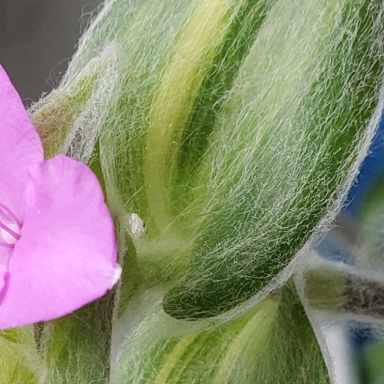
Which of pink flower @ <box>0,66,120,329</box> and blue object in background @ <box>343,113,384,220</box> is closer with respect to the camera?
pink flower @ <box>0,66,120,329</box>

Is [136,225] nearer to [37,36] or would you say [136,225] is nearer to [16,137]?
[16,137]

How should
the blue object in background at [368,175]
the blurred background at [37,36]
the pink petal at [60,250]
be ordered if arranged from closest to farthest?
1. the pink petal at [60,250]
2. the blue object in background at [368,175]
3. the blurred background at [37,36]

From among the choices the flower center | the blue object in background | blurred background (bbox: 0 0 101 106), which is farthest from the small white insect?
blurred background (bbox: 0 0 101 106)

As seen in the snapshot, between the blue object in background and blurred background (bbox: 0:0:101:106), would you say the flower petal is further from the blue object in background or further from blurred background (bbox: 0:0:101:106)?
blurred background (bbox: 0:0:101:106)

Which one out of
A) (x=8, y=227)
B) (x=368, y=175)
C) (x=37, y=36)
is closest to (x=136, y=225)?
(x=8, y=227)

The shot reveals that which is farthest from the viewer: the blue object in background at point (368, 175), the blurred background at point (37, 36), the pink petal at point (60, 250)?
the blurred background at point (37, 36)

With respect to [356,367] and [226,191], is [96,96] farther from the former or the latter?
[356,367]

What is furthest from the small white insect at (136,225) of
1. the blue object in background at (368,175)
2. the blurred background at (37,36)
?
the blurred background at (37,36)

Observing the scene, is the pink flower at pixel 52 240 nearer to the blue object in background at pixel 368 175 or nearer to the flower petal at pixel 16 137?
the flower petal at pixel 16 137
